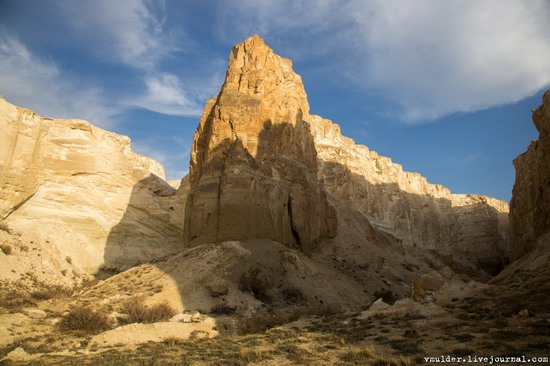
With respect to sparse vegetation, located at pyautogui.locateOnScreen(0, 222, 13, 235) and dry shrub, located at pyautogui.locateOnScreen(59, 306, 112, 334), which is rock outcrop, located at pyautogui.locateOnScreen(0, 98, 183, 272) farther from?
dry shrub, located at pyautogui.locateOnScreen(59, 306, 112, 334)

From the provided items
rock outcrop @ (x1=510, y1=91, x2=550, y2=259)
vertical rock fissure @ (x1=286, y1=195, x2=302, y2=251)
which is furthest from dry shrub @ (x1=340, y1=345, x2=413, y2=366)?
rock outcrop @ (x1=510, y1=91, x2=550, y2=259)

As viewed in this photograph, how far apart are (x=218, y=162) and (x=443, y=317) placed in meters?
21.7

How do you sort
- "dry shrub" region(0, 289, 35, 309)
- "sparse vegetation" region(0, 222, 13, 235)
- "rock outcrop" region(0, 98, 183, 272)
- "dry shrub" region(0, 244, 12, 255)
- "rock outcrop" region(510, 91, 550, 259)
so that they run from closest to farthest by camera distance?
1. "dry shrub" region(0, 289, 35, 309)
2. "dry shrub" region(0, 244, 12, 255)
3. "sparse vegetation" region(0, 222, 13, 235)
4. "rock outcrop" region(0, 98, 183, 272)
5. "rock outcrop" region(510, 91, 550, 259)

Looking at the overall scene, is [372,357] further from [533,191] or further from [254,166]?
[533,191]

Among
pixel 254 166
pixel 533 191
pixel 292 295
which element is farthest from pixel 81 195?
pixel 533 191

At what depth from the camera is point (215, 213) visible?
→ 31.4m

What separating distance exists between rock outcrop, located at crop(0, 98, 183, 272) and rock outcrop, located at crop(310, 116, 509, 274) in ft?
112

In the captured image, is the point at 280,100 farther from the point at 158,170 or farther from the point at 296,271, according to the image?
the point at 158,170

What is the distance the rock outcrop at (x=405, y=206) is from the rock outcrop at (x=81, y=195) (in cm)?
3412

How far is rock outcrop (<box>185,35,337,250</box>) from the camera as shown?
102 feet

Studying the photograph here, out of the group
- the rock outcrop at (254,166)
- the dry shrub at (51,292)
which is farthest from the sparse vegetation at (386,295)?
the dry shrub at (51,292)

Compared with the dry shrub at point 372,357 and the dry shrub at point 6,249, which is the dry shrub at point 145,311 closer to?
the dry shrub at point 6,249

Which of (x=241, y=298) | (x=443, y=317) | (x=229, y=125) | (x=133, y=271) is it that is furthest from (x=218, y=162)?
(x=443, y=317)

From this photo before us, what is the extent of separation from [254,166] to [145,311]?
15298 mm
